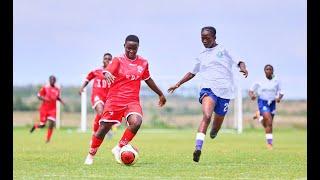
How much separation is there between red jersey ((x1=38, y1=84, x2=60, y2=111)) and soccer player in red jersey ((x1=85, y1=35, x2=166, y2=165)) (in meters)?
13.9

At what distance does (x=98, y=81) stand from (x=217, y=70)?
7069mm

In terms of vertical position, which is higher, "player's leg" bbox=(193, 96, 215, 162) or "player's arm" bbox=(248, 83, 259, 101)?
"player's arm" bbox=(248, 83, 259, 101)

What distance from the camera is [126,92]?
14.6 m

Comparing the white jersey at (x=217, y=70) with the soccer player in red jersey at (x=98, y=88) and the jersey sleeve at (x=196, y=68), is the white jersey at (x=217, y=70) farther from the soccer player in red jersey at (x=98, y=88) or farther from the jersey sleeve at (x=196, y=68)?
the soccer player in red jersey at (x=98, y=88)

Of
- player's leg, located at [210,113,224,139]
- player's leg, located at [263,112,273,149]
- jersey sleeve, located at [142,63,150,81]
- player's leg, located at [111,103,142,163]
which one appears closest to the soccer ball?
player's leg, located at [111,103,142,163]

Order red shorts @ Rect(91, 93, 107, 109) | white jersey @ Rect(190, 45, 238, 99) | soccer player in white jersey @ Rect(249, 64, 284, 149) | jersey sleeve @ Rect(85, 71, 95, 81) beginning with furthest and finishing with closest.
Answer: soccer player in white jersey @ Rect(249, 64, 284, 149) < red shorts @ Rect(91, 93, 107, 109) < jersey sleeve @ Rect(85, 71, 95, 81) < white jersey @ Rect(190, 45, 238, 99)

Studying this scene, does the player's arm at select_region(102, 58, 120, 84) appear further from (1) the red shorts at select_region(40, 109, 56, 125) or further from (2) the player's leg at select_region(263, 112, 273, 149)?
(1) the red shorts at select_region(40, 109, 56, 125)

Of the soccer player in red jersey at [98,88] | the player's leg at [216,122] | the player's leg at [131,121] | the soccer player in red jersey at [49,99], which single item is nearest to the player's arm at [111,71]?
the player's leg at [131,121]

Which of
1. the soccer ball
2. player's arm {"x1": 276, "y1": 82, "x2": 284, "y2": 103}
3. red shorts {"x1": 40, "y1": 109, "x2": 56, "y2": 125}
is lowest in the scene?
the soccer ball

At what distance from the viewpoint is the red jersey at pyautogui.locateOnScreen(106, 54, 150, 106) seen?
14.4 meters

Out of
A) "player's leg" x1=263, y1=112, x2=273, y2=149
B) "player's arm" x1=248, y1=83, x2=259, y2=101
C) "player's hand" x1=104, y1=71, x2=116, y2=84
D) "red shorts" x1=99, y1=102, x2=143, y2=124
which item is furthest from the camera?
"player's arm" x1=248, y1=83, x2=259, y2=101

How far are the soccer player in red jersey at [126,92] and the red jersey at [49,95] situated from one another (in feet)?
45.5
